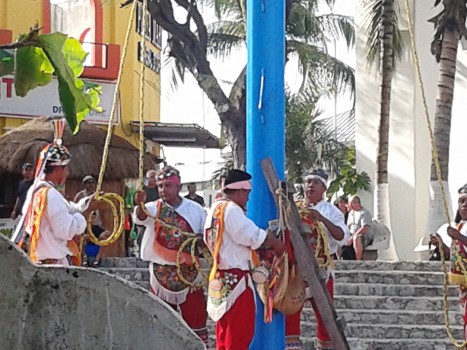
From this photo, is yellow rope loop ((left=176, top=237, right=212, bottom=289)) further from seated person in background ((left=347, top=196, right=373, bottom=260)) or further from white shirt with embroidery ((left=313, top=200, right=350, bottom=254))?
seated person in background ((left=347, top=196, right=373, bottom=260))

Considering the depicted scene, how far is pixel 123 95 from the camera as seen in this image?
843 inches

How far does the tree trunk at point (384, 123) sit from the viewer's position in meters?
16.3

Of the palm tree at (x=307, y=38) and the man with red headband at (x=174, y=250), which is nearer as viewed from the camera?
the man with red headband at (x=174, y=250)

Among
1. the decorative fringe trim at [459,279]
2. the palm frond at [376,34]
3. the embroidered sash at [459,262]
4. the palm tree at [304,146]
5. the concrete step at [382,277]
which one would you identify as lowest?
the concrete step at [382,277]

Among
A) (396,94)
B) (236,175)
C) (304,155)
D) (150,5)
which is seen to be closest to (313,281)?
(236,175)

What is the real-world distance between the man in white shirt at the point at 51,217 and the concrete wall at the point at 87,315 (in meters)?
3.71

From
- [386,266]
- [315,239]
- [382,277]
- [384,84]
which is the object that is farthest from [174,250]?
[384,84]

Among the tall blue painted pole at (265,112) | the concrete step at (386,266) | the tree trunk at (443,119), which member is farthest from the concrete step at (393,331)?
the tree trunk at (443,119)

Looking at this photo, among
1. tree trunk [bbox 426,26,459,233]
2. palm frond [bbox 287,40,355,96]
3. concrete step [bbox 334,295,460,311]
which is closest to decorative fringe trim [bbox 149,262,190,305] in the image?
concrete step [bbox 334,295,460,311]

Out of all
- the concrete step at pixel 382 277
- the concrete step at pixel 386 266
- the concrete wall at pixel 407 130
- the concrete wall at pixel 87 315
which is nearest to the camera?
the concrete wall at pixel 87 315

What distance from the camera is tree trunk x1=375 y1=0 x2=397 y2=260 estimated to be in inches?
642

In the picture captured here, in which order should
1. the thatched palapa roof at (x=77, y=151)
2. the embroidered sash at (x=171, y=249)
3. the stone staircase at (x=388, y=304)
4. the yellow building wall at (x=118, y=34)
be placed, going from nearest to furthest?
the embroidered sash at (x=171, y=249)
the stone staircase at (x=388, y=304)
the thatched palapa roof at (x=77, y=151)
the yellow building wall at (x=118, y=34)

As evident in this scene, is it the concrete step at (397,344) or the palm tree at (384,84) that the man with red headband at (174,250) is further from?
the palm tree at (384,84)

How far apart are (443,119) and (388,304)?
4.55m
